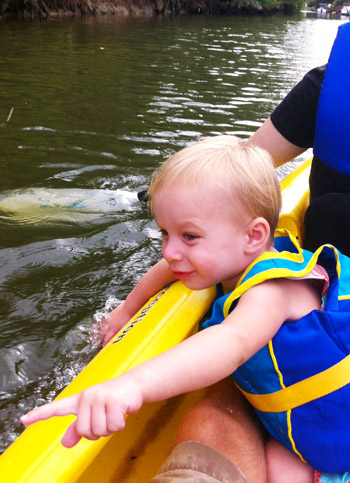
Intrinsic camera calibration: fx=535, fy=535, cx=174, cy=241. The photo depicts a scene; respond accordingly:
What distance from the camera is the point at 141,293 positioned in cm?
204

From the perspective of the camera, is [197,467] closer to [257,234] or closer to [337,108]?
[257,234]

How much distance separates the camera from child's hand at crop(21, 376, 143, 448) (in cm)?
94

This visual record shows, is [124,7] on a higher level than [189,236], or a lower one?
lower

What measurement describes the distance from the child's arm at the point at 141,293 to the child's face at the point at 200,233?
0.57 metres

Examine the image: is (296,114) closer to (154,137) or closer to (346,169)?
(346,169)

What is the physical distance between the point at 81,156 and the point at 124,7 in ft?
52.9

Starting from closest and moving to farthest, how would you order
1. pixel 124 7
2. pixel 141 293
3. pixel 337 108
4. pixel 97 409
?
pixel 97 409 → pixel 337 108 → pixel 141 293 → pixel 124 7

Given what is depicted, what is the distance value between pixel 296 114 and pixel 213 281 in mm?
910

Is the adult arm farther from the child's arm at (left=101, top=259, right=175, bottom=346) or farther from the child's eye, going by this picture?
the child's eye

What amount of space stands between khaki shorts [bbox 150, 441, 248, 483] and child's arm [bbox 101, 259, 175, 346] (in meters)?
0.77

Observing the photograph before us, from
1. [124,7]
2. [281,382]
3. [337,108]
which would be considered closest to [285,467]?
[281,382]

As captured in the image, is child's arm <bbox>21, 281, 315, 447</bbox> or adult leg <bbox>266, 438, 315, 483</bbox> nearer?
child's arm <bbox>21, 281, 315, 447</bbox>

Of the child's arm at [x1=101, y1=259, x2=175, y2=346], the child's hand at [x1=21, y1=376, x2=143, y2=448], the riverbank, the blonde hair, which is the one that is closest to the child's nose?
the blonde hair

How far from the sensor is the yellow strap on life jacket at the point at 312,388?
129 centimetres
